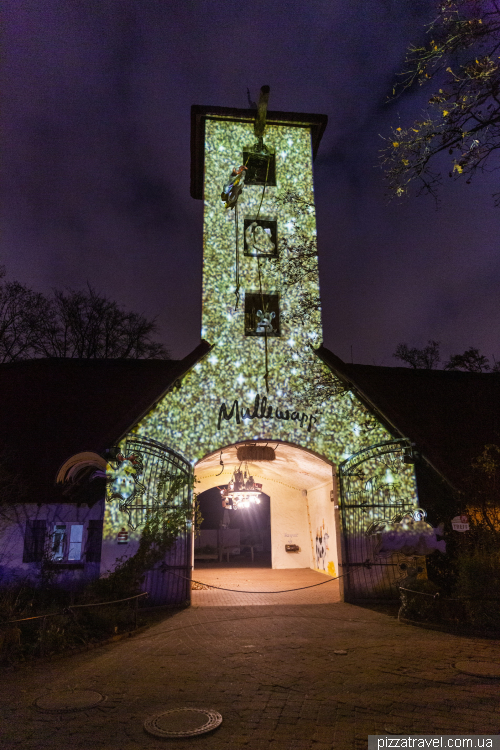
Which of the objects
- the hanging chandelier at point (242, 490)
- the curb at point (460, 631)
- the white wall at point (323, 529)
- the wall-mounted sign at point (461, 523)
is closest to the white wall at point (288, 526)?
the white wall at point (323, 529)

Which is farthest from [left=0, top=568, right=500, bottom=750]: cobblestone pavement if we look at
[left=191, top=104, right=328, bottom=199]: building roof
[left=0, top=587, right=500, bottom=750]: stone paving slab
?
[left=191, top=104, right=328, bottom=199]: building roof

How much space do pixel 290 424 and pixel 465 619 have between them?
20.4 ft

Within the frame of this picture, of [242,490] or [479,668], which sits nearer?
[479,668]

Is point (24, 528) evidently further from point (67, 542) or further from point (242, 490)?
point (242, 490)

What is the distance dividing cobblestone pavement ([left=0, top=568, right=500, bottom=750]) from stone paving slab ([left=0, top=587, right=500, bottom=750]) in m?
0.02

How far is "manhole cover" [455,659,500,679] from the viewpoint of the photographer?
23.0 feet

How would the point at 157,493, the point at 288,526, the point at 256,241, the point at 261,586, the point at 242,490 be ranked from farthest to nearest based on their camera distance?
1. the point at 288,526
2. the point at 242,490
3. the point at 261,586
4. the point at 256,241
5. the point at 157,493

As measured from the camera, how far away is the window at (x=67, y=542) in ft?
43.8

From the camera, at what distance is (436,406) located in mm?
16734

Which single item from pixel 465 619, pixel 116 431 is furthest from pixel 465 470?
pixel 116 431

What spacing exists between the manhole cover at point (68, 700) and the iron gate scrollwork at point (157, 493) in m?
6.16

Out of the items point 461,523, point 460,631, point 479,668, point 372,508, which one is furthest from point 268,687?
point 372,508

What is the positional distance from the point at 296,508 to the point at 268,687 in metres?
17.4

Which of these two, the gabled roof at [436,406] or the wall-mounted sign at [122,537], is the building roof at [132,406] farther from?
the wall-mounted sign at [122,537]
